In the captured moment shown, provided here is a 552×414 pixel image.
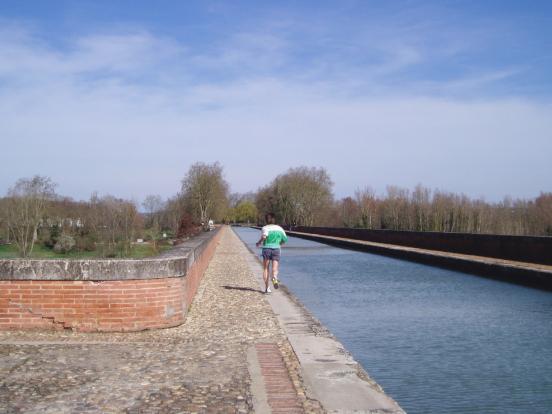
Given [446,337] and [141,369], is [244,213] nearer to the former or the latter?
[446,337]

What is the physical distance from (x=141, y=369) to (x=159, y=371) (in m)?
0.18

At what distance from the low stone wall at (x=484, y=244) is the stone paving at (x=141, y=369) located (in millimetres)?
12591

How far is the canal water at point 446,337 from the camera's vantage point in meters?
6.12

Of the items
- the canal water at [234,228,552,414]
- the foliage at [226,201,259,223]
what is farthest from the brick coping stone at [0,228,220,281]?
the foliage at [226,201,259,223]

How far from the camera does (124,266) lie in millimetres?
7074

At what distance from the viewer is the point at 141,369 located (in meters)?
5.42

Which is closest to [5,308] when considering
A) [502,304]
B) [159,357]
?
[159,357]

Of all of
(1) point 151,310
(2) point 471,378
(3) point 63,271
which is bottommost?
(2) point 471,378

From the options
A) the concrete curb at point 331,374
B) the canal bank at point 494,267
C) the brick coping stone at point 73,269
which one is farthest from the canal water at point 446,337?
the brick coping stone at point 73,269

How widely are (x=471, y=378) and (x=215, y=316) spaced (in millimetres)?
3626

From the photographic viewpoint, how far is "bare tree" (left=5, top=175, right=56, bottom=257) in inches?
1567

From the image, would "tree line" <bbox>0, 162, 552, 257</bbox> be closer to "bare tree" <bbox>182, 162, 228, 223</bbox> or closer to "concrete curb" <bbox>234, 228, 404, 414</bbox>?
"bare tree" <bbox>182, 162, 228, 223</bbox>

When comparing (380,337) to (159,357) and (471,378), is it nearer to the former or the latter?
(471,378)

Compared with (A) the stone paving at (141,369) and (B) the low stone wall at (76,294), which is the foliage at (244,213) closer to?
(B) the low stone wall at (76,294)
